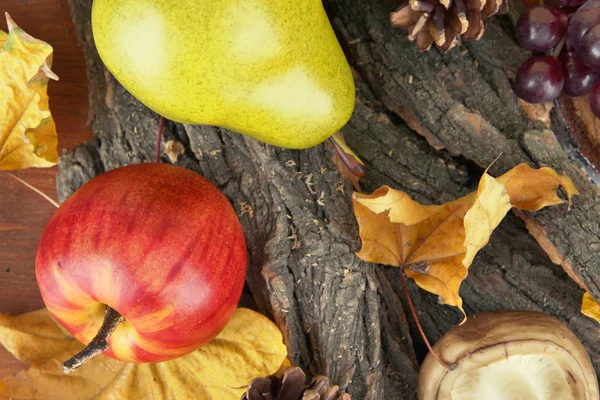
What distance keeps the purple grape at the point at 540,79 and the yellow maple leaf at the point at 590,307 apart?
0.89 feet

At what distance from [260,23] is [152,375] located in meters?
0.49

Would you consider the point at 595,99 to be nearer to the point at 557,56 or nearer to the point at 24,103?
the point at 557,56

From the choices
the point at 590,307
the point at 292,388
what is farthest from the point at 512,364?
the point at 292,388

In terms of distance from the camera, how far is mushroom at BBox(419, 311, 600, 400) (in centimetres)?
78

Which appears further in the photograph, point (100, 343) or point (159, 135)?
point (159, 135)

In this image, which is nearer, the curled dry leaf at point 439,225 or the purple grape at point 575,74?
the curled dry leaf at point 439,225

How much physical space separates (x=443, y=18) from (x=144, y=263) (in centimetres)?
48

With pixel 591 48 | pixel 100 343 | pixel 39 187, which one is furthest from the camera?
pixel 39 187

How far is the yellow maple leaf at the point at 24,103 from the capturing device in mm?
763

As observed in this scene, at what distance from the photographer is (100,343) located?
2.21ft

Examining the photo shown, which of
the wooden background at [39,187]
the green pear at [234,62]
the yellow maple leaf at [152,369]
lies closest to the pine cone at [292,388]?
the yellow maple leaf at [152,369]

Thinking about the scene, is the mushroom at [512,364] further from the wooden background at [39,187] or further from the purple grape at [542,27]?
the wooden background at [39,187]

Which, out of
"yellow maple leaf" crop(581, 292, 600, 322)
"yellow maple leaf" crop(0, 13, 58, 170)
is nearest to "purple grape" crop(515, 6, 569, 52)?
"yellow maple leaf" crop(581, 292, 600, 322)

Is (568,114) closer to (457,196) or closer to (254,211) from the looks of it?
(457,196)
